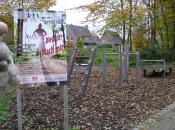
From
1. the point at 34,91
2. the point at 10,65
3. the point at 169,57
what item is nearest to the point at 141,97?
the point at 34,91

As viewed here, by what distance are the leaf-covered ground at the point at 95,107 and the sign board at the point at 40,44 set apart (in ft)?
4.37

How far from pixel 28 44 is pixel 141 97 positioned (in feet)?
21.2

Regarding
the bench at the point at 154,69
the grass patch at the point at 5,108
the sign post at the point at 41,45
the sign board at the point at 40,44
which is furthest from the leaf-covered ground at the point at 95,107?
the bench at the point at 154,69

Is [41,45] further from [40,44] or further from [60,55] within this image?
[60,55]

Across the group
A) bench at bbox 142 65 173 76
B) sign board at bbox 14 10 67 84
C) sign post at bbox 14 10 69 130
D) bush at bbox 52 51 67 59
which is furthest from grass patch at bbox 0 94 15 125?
bench at bbox 142 65 173 76

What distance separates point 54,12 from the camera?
8.05m

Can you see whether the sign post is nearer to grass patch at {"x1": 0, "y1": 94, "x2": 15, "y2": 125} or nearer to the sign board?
the sign board

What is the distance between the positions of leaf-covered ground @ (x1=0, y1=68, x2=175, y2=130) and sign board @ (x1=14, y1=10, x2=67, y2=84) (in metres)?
1.33

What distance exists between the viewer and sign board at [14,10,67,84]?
24.7ft

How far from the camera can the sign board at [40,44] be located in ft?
24.7

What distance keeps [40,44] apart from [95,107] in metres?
3.73

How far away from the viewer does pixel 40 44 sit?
7723 mm

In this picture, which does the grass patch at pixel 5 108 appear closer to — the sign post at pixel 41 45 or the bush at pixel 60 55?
the sign post at pixel 41 45

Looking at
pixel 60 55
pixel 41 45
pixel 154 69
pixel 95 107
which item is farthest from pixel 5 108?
pixel 154 69
